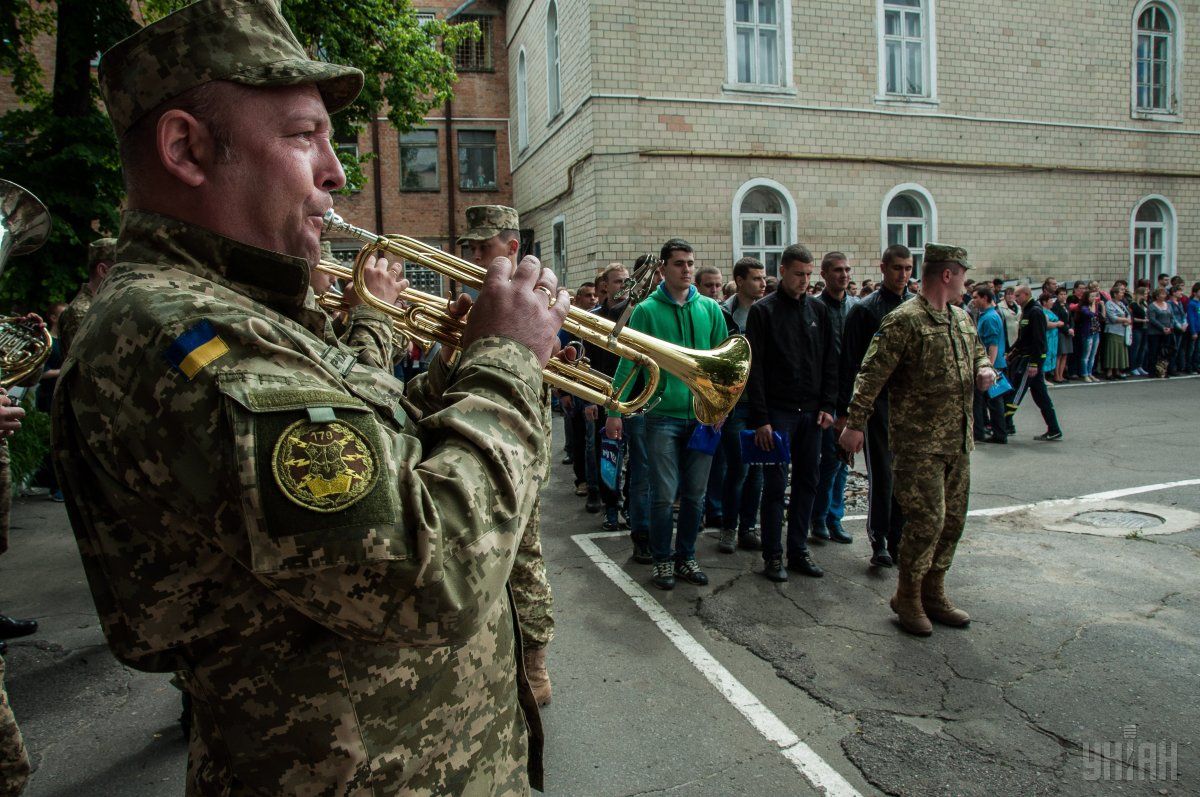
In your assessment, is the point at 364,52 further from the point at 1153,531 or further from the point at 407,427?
the point at 407,427

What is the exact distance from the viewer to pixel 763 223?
54.2 feet

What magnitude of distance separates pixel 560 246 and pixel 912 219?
8.10 m

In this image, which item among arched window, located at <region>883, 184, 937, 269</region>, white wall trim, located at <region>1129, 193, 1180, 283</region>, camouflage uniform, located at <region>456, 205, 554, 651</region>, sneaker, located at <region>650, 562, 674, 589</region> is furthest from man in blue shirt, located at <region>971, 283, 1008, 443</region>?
white wall trim, located at <region>1129, 193, 1180, 283</region>

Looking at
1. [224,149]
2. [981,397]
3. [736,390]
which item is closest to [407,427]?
[224,149]

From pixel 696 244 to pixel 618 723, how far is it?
13640 mm

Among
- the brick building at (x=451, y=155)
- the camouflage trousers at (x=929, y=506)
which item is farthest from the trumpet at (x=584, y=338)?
the brick building at (x=451, y=155)

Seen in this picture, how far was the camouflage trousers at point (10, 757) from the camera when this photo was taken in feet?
8.19

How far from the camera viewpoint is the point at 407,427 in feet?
4.11

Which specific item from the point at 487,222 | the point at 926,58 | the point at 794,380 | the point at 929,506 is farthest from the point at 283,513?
the point at 926,58

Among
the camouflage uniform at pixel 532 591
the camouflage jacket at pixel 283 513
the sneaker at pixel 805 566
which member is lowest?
the sneaker at pixel 805 566

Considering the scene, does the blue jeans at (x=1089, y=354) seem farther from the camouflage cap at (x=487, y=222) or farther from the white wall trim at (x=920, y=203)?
the camouflage cap at (x=487, y=222)

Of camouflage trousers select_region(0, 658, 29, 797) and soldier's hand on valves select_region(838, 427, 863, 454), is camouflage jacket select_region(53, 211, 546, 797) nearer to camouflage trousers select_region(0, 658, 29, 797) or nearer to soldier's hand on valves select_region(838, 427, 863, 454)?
camouflage trousers select_region(0, 658, 29, 797)

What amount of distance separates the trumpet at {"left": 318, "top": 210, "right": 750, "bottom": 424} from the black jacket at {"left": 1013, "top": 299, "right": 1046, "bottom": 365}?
8.19 m

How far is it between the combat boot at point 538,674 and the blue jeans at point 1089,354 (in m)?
15.2
